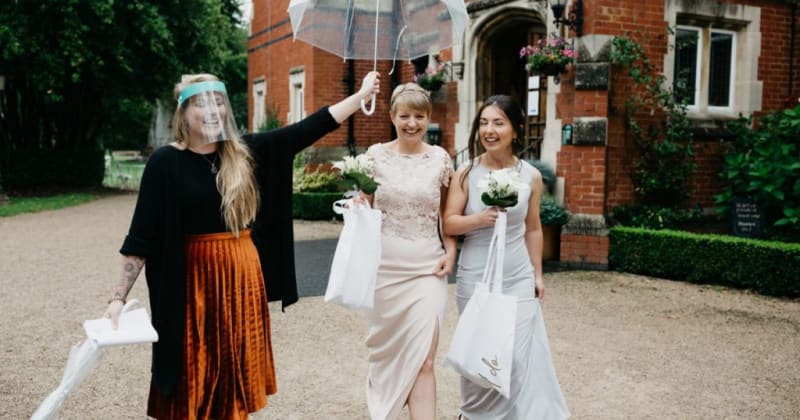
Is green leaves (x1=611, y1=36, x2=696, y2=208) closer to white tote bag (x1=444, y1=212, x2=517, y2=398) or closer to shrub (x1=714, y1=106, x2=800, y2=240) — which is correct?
shrub (x1=714, y1=106, x2=800, y2=240)

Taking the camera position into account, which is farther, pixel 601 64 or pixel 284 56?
pixel 284 56

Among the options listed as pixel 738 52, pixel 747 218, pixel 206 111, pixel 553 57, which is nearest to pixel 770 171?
pixel 747 218

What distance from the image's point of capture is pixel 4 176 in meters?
20.2

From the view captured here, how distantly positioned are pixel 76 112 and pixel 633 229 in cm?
1839

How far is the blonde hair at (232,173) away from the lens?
3.16 metres

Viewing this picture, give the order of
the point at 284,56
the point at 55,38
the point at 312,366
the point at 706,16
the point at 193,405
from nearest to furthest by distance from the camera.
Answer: the point at 193,405
the point at 312,366
the point at 706,16
the point at 55,38
the point at 284,56

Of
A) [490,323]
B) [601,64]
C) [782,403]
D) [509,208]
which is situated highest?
[601,64]

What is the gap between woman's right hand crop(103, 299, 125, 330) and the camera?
116 inches

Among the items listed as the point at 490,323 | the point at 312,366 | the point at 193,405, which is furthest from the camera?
the point at 312,366

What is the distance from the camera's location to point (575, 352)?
5.80 meters

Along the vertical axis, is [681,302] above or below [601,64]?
below

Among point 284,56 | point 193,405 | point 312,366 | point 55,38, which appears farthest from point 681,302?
point 55,38

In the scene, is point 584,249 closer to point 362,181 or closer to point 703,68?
point 703,68

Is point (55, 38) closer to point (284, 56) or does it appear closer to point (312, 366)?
point (284, 56)
